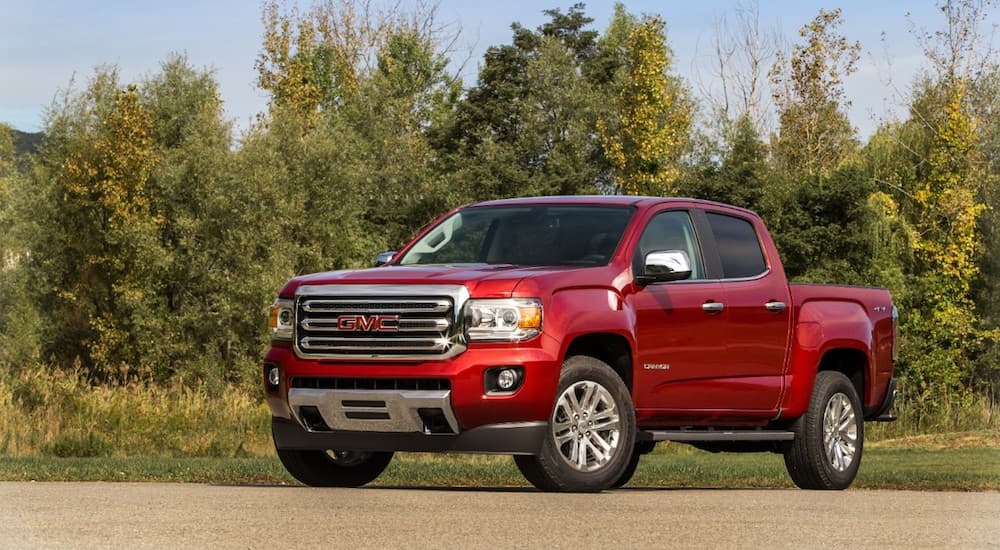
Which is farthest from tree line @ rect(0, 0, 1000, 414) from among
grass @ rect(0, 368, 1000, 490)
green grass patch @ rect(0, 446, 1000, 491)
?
green grass patch @ rect(0, 446, 1000, 491)

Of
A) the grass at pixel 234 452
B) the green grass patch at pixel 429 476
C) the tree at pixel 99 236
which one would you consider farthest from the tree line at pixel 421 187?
the green grass patch at pixel 429 476

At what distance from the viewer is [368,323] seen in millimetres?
10594

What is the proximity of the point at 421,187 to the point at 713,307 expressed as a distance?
49.3 meters

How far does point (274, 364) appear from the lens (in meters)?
11.2

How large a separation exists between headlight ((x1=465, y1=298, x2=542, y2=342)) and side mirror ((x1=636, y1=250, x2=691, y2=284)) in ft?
3.95

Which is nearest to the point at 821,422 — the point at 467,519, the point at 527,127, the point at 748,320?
the point at 748,320

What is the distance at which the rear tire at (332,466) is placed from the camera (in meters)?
11.9

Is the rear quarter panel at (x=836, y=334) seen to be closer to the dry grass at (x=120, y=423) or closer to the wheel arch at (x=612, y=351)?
the wheel arch at (x=612, y=351)

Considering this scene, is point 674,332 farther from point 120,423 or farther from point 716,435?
point 120,423

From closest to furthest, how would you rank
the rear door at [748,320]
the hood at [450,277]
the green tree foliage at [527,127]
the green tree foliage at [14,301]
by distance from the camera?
the hood at [450,277]
the rear door at [748,320]
the green tree foliage at [14,301]
the green tree foliage at [527,127]

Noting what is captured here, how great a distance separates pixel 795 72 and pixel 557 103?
9332 millimetres

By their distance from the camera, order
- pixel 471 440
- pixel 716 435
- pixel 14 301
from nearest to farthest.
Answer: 1. pixel 471 440
2. pixel 716 435
3. pixel 14 301

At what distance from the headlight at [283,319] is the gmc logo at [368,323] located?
510 millimetres

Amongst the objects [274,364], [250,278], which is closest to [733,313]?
[274,364]
